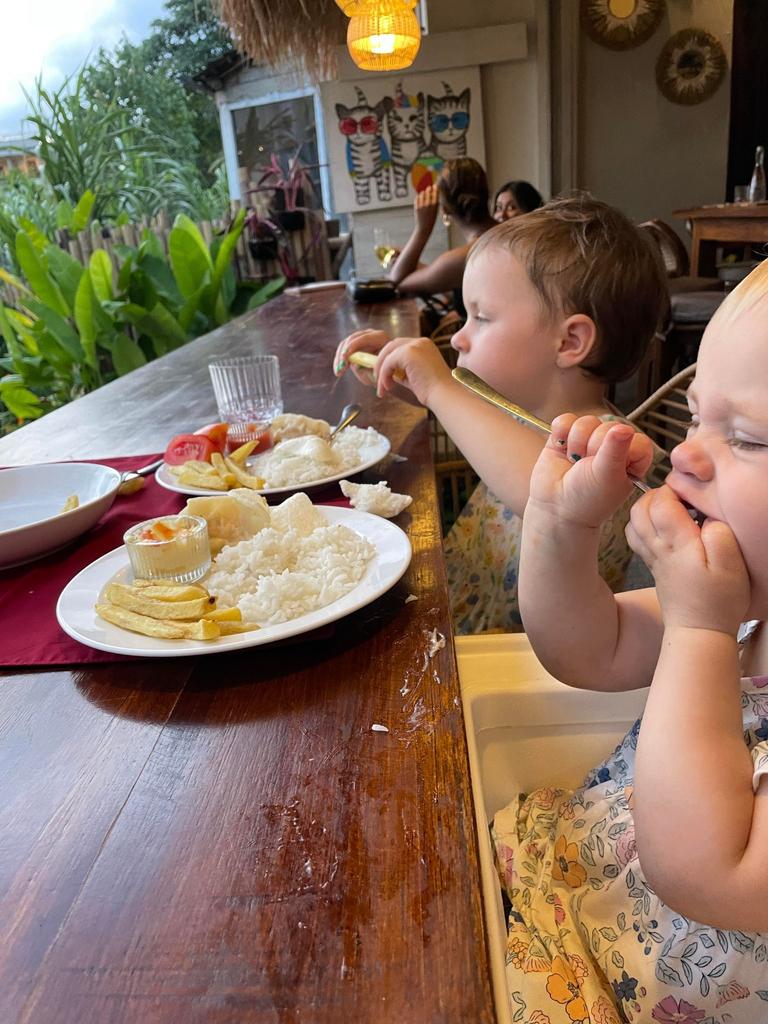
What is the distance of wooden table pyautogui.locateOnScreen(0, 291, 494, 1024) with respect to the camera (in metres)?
0.41

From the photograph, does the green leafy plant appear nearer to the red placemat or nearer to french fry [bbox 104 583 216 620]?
the red placemat

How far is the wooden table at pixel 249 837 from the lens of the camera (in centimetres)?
41

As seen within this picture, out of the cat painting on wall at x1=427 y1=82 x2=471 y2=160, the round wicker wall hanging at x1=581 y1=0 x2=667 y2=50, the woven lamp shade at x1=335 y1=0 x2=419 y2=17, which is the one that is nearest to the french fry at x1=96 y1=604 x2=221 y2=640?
the woven lamp shade at x1=335 y1=0 x2=419 y2=17

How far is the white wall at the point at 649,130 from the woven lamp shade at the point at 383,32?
2.80m

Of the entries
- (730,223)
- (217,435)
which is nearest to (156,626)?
(217,435)

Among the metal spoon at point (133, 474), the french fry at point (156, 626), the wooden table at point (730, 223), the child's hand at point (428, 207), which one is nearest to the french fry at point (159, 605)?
the french fry at point (156, 626)

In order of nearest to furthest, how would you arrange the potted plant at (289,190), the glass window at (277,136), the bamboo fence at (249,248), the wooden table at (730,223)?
the wooden table at (730,223) → the bamboo fence at (249,248) → the potted plant at (289,190) → the glass window at (277,136)

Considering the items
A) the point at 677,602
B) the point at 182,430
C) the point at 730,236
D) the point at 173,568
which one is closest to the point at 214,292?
the point at 730,236

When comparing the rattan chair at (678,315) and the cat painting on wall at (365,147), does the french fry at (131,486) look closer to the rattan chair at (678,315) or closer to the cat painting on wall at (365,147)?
the rattan chair at (678,315)

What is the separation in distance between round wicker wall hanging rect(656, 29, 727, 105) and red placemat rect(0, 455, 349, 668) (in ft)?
21.1

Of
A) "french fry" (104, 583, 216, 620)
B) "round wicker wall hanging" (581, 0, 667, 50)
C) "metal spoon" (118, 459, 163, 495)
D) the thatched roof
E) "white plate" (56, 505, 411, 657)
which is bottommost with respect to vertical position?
"metal spoon" (118, 459, 163, 495)

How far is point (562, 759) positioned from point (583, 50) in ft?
21.9

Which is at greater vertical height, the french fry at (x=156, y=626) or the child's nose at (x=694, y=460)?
the child's nose at (x=694, y=460)

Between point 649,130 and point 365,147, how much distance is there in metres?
2.32
